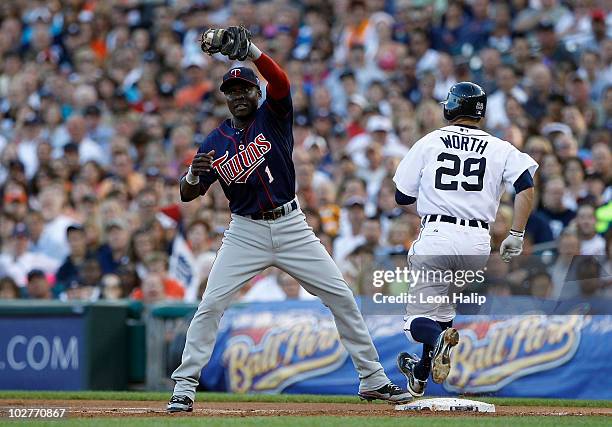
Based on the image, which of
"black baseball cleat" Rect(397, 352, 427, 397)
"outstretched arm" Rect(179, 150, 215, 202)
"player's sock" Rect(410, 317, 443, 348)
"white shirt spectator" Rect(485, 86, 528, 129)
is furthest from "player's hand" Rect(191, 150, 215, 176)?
"white shirt spectator" Rect(485, 86, 528, 129)

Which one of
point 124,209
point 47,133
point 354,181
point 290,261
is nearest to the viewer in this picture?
point 290,261

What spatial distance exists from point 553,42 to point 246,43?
7916 millimetres

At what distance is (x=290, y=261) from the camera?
7992mm

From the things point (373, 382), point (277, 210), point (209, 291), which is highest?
point (277, 210)

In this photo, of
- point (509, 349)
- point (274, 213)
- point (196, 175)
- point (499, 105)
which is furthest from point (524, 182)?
point (499, 105)

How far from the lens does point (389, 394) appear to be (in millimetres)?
8023

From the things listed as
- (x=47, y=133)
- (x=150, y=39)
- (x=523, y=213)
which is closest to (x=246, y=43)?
(x=523, y=213)

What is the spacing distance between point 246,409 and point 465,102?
8.47 feet

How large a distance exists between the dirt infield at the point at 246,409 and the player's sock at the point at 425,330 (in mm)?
460

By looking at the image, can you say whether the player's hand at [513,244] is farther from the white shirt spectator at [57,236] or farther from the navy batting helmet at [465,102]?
the white shirt spectator at [57,236]

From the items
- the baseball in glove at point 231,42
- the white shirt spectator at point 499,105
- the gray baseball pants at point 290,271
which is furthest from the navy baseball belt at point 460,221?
the white shirt spectator at point 499,105

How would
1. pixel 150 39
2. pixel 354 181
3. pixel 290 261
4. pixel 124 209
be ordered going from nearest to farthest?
pixel 290 261, pixel 354 181, pixel 124 209, pixel 150 39

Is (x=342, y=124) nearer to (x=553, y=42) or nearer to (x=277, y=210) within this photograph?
(x=553, y=42)

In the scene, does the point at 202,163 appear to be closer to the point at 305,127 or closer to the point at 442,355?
the point at 442,355
